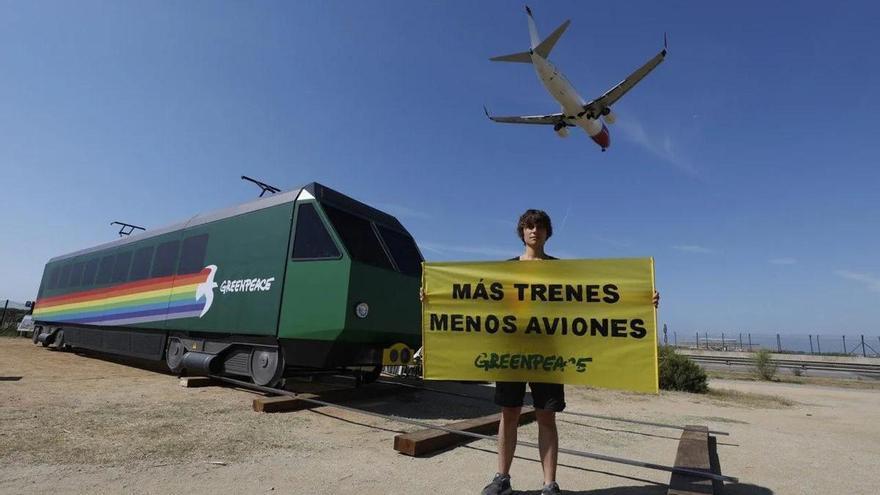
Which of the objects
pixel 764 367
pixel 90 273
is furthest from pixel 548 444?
pixel 764 367

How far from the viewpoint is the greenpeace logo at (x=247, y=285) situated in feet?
22.9

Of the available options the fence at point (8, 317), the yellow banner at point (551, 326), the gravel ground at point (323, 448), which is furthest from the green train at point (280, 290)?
the fence at point (8, 317)

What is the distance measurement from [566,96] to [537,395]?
25.9 metres

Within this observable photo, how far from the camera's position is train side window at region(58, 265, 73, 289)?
14380mm

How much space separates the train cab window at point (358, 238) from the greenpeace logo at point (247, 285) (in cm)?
131

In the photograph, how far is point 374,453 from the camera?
4215 millimetres

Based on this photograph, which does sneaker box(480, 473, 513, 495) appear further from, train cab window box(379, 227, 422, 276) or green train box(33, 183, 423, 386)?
train cab window box(379, 227, 422, 276)

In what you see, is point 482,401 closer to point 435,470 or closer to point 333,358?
point 333,358

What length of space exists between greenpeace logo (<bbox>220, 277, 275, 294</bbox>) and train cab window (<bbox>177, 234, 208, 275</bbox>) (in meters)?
1.08

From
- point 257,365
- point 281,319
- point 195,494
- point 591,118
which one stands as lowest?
point 195,494

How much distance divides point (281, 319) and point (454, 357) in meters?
3.62

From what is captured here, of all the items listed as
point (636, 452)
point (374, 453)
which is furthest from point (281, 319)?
point (636, 452)

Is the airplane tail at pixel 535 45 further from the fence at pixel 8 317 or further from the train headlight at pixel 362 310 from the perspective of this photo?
the fence at pixel 8 317

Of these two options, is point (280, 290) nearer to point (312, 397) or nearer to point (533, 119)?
point (312, 397)
